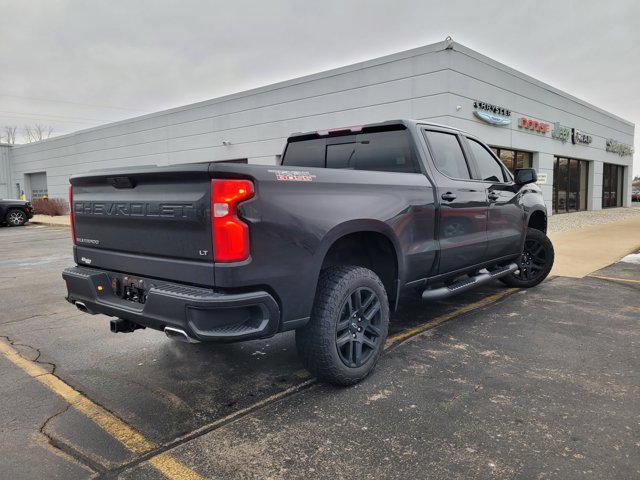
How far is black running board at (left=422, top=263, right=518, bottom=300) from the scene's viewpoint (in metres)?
4.09

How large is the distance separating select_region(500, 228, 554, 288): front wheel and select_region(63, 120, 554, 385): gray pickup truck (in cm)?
195

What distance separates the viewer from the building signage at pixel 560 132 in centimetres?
2011

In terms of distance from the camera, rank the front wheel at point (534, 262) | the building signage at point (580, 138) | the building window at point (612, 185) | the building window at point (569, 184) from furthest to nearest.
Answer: the building window at point (612, 185), the building signage at point (580, 138), the building window at point (569, 184), the front wheel at point (534, 262)

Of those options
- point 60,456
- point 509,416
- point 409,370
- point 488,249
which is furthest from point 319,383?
point 488,249

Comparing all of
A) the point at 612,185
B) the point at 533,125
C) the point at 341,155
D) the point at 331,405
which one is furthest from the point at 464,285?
the point at 612,185

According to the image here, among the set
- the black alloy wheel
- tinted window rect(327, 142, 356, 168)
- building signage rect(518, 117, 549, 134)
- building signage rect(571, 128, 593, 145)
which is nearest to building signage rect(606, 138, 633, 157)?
building signage rect(571, 128, 593, 145)

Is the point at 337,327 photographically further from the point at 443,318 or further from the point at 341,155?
the point at 443,318

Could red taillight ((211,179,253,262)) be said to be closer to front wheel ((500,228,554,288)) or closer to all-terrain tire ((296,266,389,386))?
all-terrain tire ((296,266,389,386))

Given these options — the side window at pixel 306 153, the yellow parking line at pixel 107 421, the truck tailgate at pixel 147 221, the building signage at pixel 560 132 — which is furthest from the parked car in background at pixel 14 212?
the building signage at pixel 560 132

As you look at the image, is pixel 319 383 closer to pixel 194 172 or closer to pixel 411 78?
pixel 194 172

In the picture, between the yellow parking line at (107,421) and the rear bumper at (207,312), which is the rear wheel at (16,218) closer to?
the yellow parking line at (107,421)

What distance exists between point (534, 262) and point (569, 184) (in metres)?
19.2

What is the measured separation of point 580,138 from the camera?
2238 cm

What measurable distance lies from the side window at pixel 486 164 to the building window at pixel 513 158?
479 inches
